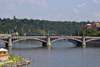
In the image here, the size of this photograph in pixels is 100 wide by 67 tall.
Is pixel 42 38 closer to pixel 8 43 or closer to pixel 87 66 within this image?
pixel 8 43

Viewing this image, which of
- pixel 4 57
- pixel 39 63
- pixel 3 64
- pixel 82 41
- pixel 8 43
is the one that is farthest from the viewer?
pixel 82 41

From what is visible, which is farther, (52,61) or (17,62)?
(52,61)

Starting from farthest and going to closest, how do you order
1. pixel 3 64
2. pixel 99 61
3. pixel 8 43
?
pixel 8 43
pixel 99 61
pixel 3 64

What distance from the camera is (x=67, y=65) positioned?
9550cm

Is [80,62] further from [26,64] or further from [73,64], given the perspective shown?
[26,64]

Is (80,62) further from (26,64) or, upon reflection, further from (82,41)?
(82,41)

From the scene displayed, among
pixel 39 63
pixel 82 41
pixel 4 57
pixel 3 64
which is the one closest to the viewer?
pixel 3 64

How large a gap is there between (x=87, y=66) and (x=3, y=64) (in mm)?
27178

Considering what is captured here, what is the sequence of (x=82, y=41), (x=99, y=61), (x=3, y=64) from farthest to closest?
1. (x=82, y=41)
2. (x=99, y=61)
3. (x=3, y=64)

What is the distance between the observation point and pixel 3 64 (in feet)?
277

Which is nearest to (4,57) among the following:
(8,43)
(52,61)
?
(52,61)

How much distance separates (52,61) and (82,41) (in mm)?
73830

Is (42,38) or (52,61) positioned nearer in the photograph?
(52,61)

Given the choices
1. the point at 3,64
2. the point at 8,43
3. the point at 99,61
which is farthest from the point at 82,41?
the point at 3,64
